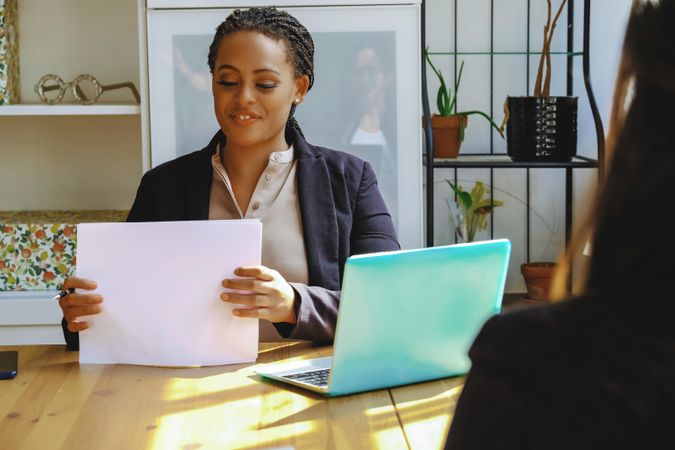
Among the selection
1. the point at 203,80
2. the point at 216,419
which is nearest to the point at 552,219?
the point at 203,80

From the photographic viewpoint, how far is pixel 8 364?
1.60 meters

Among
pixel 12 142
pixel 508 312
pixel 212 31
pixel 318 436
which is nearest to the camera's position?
pixel 508 312

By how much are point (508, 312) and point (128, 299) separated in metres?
1.04

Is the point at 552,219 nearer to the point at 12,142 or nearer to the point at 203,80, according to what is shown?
the point at 203,80

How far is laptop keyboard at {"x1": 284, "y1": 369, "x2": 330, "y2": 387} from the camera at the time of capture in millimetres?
1469

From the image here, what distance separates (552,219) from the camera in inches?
126

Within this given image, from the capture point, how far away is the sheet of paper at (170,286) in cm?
156

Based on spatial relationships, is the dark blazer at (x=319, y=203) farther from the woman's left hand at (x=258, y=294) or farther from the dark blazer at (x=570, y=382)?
the dark blazer at (x=570, y=382)

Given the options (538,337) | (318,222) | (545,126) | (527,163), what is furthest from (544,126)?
(538,337)

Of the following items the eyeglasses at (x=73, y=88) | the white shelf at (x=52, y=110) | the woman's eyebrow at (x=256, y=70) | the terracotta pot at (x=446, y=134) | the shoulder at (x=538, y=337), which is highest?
the eyeglasses at (x=73, y=88)

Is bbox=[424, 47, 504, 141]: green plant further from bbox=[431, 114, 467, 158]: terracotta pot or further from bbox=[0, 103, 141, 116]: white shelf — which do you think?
bbox=[0, 103, 141, 116]: white shelf

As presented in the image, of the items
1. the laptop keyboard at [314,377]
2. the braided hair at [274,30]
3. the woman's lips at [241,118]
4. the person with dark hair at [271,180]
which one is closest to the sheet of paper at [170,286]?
the laptop keyboard at [314,377]

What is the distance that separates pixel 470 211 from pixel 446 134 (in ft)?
1.04

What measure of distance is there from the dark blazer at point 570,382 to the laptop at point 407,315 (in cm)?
71
